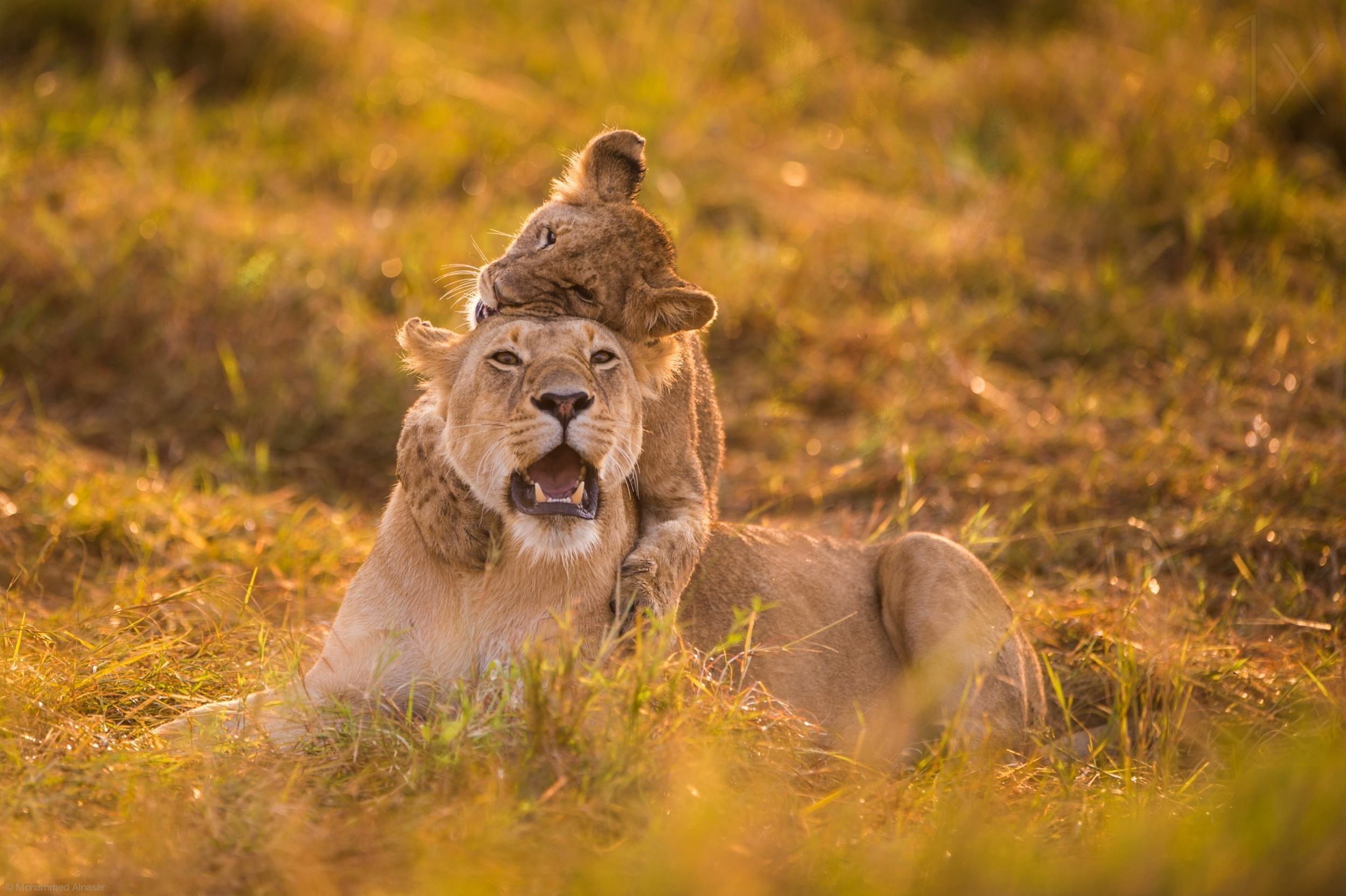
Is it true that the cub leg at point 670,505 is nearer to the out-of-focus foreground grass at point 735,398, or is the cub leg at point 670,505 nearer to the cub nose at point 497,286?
the out-of-focus foreground grass at point 735,398

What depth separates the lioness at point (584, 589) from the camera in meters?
3.18

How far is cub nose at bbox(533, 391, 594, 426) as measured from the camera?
10.1 feet

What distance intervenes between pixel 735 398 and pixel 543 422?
3.64 meters

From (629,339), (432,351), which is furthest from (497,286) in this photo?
(629,339)

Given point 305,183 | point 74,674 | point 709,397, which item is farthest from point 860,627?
point 305,183

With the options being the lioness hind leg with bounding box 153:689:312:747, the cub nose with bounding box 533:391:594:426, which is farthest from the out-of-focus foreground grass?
Result: the cub nose with bounding box 533:391:594:426

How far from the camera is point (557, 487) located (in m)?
3.16

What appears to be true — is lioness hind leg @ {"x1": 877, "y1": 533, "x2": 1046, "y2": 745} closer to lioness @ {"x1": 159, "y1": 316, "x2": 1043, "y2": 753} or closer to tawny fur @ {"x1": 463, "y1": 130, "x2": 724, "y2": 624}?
lioness @ {"x1": 159, "y1": 316, "x2": 1043, "y2": 753}

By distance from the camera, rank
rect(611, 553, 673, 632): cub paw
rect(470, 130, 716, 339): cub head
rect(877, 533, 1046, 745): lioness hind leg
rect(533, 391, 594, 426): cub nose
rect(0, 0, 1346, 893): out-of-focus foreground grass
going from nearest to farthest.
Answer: rect(0, 0, 1346, 893): out-of-focus foreground grass
rect(533, 391, 594, 426): cub nose
rect(611, 553, 673, 632): cub paw
rect(470, 130, 716, 339): cub head
rect(877, 533, 1046, 745): lioness hind leg

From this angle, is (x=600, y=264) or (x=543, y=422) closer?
(x=543, y=422)

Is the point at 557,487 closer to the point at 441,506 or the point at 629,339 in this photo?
the point at 441,506

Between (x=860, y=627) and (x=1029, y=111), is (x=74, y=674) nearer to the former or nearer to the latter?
(x=860, y=627)

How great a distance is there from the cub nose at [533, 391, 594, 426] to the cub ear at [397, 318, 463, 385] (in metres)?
0.48

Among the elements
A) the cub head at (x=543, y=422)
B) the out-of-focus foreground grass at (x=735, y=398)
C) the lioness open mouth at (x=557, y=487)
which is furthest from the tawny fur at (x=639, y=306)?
the out-of-focus foreground grass at (x=735, y=398)
